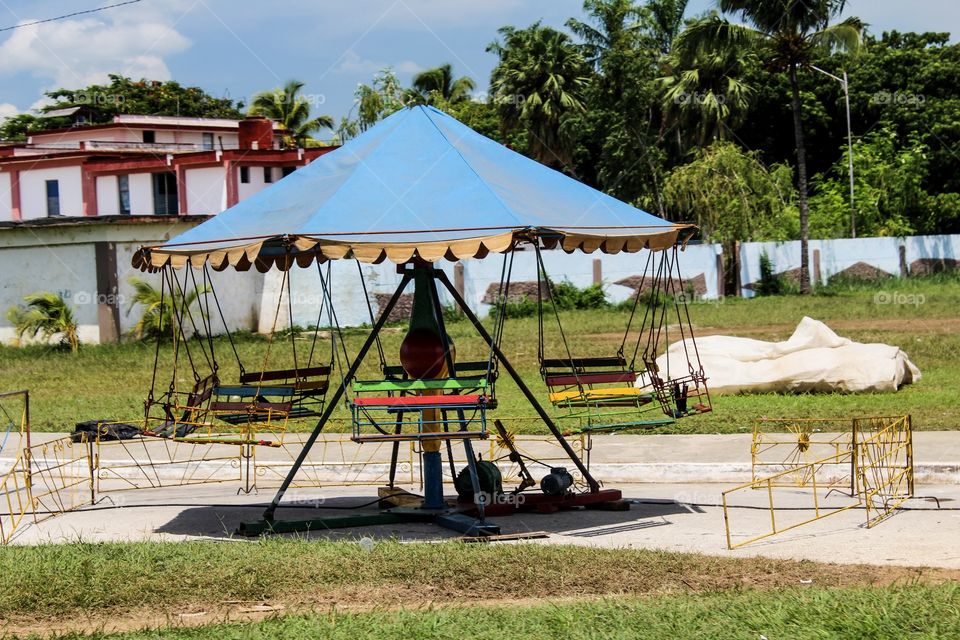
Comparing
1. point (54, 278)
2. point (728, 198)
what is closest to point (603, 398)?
point (54, 278)

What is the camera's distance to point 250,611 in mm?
6719

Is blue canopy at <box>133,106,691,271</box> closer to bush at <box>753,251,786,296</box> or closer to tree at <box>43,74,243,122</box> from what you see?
bush at <box>753,251,786,296</box>

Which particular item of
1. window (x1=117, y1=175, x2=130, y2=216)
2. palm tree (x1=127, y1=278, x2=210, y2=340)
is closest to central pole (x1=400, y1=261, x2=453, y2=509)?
palm tree (x1=127, y1=278, x2=210, y2=340)

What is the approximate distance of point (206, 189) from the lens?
47.2 metres

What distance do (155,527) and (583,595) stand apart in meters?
4.38

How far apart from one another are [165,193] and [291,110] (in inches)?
943

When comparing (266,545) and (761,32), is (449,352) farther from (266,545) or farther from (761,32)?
(761,32)

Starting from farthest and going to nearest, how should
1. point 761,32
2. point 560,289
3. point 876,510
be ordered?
point 761,32 < point 560,289 < point 876,510

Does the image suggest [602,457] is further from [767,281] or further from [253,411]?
[767,281]

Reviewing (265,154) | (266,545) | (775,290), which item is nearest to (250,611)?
(266,545)

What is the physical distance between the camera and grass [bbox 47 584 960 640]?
578 centimetres

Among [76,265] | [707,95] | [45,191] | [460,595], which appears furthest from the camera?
[707,95]

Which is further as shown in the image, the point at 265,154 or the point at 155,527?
the point at 265,154

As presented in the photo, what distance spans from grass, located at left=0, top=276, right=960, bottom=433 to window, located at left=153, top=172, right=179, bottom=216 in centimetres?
1691
